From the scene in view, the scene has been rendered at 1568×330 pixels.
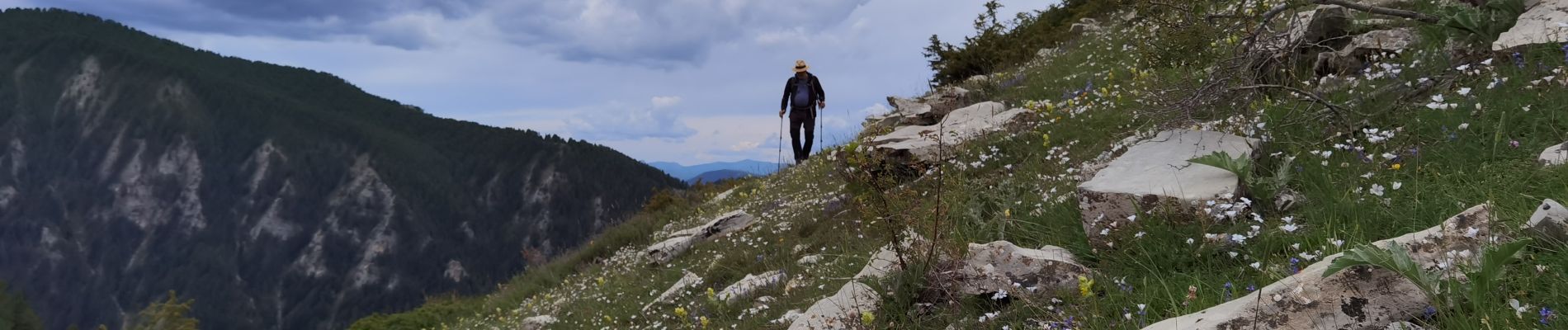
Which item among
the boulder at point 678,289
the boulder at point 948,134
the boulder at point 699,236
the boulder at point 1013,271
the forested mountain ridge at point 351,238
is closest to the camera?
the boulder at point 1013,271

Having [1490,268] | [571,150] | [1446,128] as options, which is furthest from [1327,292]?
[571,150]

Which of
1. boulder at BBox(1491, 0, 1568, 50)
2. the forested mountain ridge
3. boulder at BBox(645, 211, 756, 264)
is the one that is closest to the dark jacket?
boulder at BBox(645, 211, 756, 264)

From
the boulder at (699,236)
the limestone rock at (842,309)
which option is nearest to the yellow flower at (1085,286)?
the limestone rock at (842,309)

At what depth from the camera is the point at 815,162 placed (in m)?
15.6

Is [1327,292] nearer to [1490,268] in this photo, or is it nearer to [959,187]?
[1490,268]

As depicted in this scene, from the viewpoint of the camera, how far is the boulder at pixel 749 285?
7.16 meters

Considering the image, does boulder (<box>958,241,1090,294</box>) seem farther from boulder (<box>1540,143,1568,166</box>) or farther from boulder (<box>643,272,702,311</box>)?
boulder (<box>643,272,702,311</box>)

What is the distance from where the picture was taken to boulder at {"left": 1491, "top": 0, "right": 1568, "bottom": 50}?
18.1 ft

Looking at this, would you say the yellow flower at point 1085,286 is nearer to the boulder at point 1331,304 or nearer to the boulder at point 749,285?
the boulder at point 1331,304

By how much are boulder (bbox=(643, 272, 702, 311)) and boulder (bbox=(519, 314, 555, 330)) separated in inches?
77.5

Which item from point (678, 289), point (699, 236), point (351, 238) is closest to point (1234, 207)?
point (678, 289)

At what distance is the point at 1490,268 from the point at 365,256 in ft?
659

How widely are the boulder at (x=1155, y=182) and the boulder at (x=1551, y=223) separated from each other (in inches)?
67.4

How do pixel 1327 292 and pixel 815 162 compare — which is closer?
pixel 1327 292
